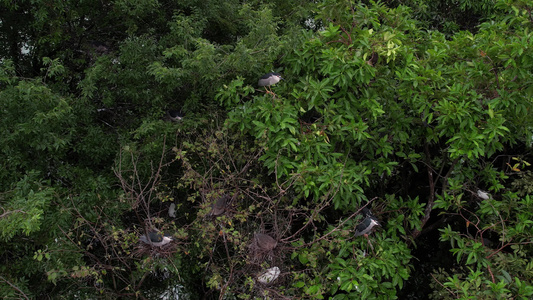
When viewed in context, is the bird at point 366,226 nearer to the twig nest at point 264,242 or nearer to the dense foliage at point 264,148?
the dense foliage at point 264,148

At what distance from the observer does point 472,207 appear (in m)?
4.27

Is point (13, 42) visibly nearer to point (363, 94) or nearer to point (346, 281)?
point (363, 94)

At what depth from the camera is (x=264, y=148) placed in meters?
3.38

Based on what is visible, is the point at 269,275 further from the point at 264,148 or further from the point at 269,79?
the point at 269,79

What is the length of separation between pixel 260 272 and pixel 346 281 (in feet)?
1.96

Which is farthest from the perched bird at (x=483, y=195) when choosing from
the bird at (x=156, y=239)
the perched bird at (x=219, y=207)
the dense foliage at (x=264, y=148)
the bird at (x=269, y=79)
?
the bird at (x=156, y=239)

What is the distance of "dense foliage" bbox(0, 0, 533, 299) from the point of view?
330cm

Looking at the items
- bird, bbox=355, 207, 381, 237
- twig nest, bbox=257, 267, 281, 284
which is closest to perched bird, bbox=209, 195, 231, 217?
twig nest, bbox=257, 267, 281, 284

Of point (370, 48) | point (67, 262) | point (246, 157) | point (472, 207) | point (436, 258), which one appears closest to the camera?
point (370, 48)

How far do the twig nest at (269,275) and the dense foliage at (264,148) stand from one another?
55mm

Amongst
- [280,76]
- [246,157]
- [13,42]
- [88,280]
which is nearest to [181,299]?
[88,280]

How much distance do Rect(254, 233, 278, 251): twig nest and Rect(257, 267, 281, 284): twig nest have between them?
149 millimetres

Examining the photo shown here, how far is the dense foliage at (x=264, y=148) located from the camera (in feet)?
10.8

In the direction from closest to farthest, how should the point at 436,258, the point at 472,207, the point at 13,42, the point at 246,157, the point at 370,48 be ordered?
the point at 370,48, the point at 246,157, the point at 472,207, the point at 13,42, the point at 436,258
